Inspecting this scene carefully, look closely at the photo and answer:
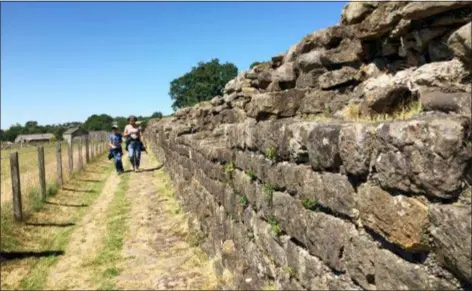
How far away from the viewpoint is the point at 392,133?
8.82ft

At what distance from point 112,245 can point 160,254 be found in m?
1.09

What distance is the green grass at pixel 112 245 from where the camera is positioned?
6.62 metres

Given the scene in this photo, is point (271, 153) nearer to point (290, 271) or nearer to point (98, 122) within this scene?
point (290, 271)

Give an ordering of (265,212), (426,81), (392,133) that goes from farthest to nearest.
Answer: (265,212) → (426,81) → (392,133)

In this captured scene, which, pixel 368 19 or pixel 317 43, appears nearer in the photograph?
pixel 368 19

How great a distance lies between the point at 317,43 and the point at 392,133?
3389 mm

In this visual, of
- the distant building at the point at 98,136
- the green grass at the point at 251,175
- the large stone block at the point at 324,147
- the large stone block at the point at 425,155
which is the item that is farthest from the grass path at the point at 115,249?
the distant building at the point at 98,136

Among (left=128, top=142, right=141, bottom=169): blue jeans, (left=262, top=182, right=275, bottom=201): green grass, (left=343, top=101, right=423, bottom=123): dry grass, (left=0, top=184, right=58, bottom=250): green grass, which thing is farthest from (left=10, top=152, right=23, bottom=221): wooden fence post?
(left=128, top=142, right=141, bottom=169): blue jeans

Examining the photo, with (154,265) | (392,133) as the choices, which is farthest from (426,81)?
(154,265)

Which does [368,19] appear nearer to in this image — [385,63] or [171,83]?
[385,63]

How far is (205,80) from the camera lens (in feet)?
291

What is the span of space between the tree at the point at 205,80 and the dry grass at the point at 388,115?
79042 millimetres

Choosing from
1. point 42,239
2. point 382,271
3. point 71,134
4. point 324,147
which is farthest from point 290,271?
point 71,134

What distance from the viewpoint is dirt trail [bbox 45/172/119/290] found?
6477 millimetres
